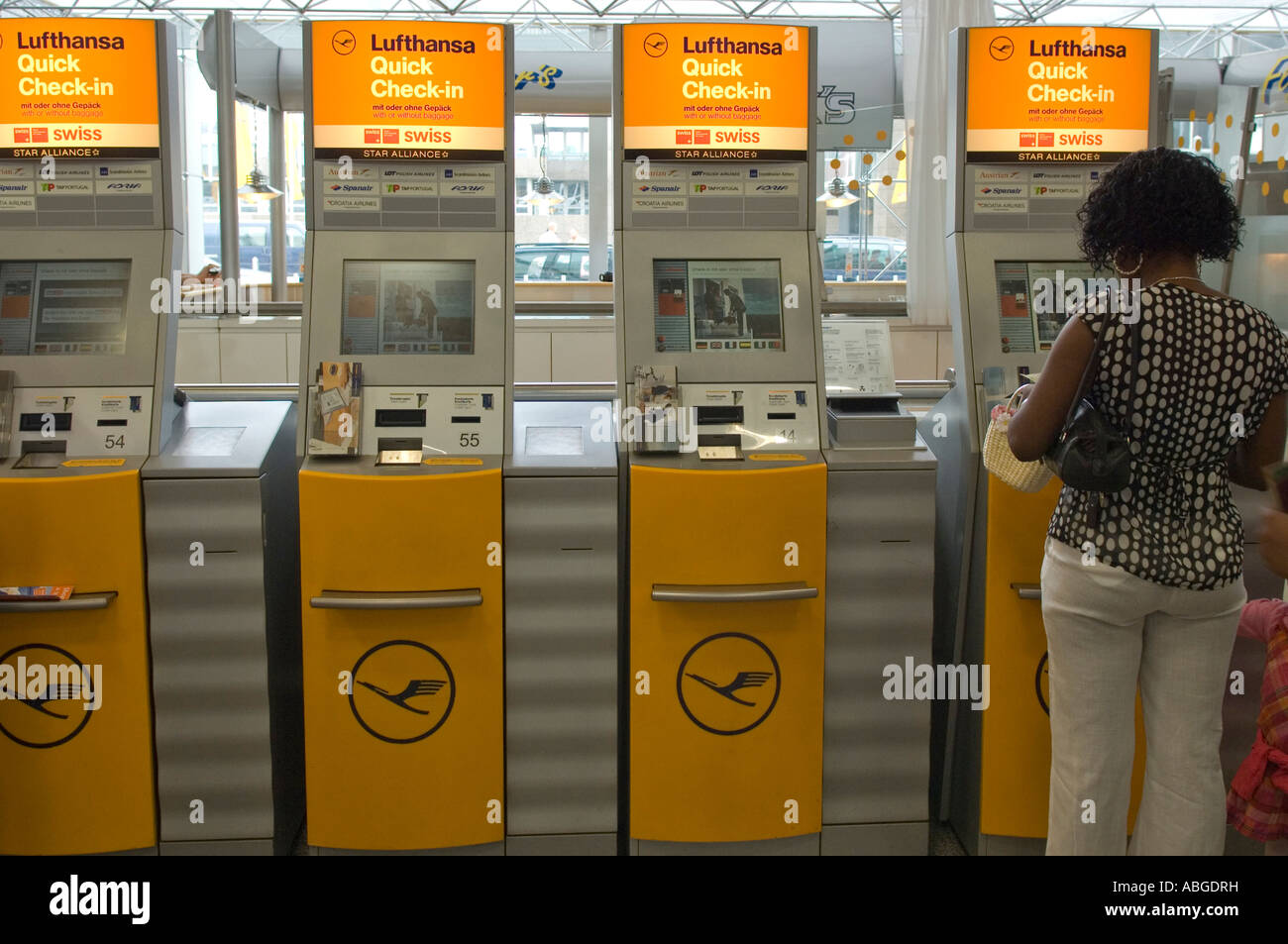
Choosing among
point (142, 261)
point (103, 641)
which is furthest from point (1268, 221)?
point (103, 641)

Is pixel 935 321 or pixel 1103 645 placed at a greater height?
pixel 935 321

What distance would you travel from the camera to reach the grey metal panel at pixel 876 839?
3.05 m

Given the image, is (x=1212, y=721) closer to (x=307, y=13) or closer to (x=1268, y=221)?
(x=1268, y=221)

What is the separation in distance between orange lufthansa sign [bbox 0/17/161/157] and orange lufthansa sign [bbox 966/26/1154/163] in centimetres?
232

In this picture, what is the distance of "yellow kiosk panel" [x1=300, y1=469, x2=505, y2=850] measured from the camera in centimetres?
284

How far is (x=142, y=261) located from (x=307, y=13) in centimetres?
1557

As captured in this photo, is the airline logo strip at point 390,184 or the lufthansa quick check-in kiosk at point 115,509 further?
the airline logo strip at point 390,184

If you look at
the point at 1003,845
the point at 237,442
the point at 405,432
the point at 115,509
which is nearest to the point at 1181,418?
the point at 1003,845

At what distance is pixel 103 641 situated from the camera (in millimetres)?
2854

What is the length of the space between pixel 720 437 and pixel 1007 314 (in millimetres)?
911

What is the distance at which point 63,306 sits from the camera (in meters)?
3.05

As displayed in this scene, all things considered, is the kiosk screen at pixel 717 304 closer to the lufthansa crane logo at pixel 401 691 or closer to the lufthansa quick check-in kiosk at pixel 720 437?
the lufthansa quick check-in kiosk at pixel 720 437

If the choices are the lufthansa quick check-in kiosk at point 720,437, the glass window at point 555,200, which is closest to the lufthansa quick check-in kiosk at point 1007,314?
the lufthansa quick check-in kiosk at point 720,437

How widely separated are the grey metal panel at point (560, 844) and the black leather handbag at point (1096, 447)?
164 centimetres
